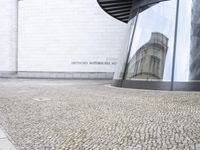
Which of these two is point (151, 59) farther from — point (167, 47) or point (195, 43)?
point (195, 43)

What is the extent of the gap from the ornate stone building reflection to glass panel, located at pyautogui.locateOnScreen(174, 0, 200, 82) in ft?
1.93

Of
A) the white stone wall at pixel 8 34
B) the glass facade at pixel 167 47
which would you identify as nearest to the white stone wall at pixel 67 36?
the white stone wall at pixel 8 34

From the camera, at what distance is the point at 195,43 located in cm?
1205

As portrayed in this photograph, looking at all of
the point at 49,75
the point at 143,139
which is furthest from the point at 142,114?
the point at 49,75

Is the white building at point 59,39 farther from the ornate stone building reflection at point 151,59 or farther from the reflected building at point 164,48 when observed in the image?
the ornate stone building reflection at point 151,59

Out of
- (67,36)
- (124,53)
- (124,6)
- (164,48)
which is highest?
(124,6)

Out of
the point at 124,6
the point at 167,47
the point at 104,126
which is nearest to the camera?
the point at 104,126

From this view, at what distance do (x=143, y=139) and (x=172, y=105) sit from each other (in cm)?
344

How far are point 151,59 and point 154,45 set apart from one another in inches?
23.6

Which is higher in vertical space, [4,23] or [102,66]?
[4,23]

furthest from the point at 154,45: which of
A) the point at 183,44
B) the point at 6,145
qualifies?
the point at 6,145

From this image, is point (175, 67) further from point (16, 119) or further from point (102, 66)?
point (102, 66)

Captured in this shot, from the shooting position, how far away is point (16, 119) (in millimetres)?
6332

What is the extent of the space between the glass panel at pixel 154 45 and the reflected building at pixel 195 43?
0.75 m
